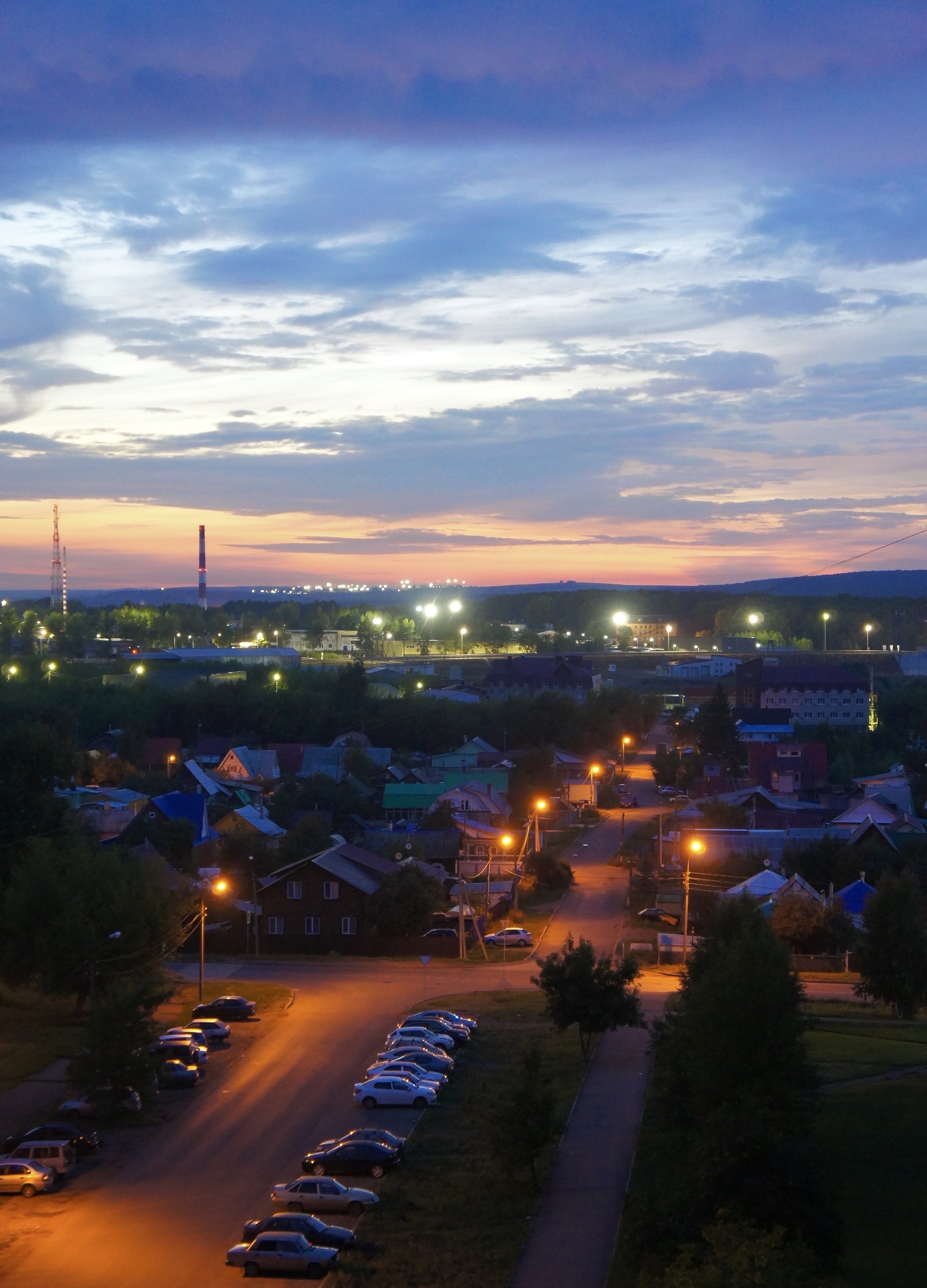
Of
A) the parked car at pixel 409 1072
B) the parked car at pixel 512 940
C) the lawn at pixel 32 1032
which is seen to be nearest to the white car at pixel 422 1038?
A: the parked car at pixel 409 1072

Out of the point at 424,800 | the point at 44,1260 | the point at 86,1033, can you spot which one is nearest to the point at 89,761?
the point at 424,800

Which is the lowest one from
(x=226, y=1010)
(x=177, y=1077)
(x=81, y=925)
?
(x=226, y=1010)

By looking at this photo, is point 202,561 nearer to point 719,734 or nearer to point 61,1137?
point 719,734

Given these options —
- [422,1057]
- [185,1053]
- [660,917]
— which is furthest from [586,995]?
[660,917]

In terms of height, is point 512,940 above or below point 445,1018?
below

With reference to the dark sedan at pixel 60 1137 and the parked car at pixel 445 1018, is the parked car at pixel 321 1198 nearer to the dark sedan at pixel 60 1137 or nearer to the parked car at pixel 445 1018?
the dark sedan at pixel 60 1137

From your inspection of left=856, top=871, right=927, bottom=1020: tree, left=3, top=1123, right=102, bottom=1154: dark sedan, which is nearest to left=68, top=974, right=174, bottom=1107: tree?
left=3, top=1123, right=102, bottom=1154: dark sedan

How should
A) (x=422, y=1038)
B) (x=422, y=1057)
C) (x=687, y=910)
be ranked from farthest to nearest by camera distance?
(x=687, y=910)
(x=422, y=1038)
(x=422, y=1057)
